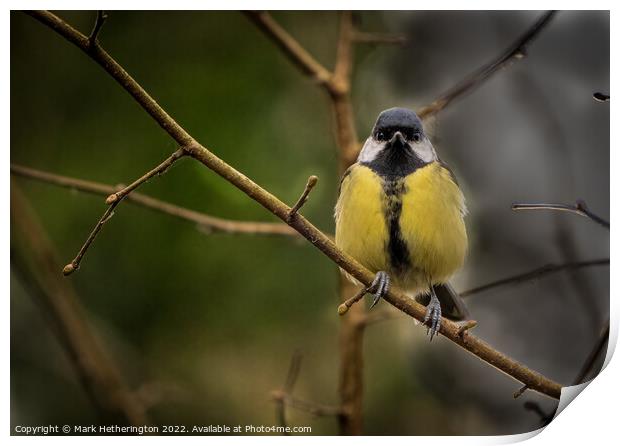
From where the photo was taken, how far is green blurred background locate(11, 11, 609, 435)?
4.55 ft

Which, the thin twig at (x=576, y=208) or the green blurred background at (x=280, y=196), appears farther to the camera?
the green blurred background at (x=280, y=196)

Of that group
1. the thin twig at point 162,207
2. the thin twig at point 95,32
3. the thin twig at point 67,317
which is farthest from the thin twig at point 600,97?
the thin twig at point 67,317

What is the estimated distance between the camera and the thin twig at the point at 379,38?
141cm

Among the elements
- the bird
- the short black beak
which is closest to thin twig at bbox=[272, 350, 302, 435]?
the bird

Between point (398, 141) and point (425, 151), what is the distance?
79 millimetres

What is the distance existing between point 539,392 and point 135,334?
77cm

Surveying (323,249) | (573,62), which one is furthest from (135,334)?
(573,62)

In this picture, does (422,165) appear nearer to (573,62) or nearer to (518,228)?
(518,228)

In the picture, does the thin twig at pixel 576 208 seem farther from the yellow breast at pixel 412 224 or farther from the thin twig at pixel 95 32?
the thin twig at pixel 95 32

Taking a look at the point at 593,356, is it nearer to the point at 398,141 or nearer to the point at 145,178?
the point at 398,141

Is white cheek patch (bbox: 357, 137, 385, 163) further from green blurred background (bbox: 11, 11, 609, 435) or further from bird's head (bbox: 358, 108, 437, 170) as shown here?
green blurred background (bbox: 11, 11, 609, 435)

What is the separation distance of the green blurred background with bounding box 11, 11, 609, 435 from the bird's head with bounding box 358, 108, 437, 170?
13cm

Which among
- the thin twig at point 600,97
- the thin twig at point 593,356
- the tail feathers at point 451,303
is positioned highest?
the thin twig at point 600,97

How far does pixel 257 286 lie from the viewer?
61.0 inches
